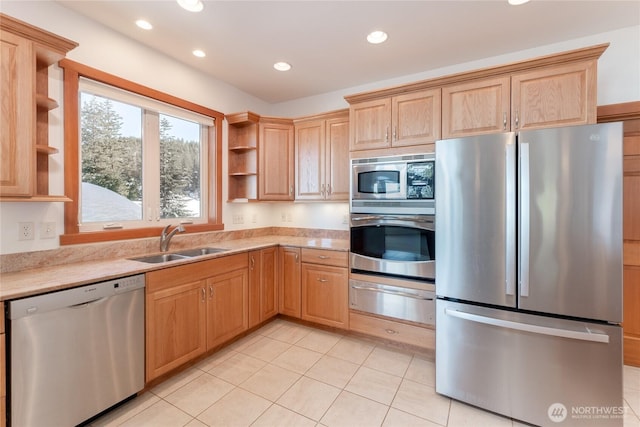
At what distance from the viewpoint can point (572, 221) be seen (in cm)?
162

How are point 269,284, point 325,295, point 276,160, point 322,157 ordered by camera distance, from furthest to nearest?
point 276,160
point 322,157
point 269,284
point 325,295

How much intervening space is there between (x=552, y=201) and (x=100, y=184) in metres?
3.31

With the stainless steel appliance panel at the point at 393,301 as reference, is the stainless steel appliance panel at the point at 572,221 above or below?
above

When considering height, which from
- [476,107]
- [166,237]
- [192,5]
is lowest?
[166,237]

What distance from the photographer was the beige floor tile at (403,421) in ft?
5.53

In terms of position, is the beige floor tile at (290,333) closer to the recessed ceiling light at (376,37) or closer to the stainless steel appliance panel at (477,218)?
the stainless steel appliance panel at (477,218)

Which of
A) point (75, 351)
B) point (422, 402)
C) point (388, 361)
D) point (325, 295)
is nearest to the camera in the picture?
point (75, 351)

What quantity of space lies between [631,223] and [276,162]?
134 inches

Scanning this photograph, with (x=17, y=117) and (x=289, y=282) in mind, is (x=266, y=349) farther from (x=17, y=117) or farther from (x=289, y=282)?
(x=17, y=117)

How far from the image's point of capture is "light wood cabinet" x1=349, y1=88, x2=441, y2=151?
235 centimetres

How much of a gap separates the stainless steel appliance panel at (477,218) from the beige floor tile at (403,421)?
0.81 meters

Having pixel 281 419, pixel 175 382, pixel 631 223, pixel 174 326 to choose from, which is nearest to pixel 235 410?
pixel 281 419

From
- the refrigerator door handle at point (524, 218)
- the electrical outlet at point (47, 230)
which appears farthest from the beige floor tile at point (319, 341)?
the electrical outlet at point (47, 230)

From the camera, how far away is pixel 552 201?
1.66 metres
